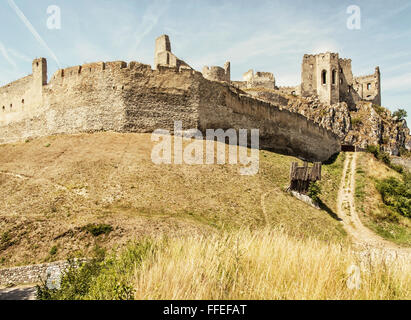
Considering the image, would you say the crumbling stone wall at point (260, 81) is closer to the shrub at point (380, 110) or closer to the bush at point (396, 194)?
the shrub at point (380, 110)

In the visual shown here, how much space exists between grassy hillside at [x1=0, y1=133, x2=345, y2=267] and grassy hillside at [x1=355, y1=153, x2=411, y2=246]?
8.69 ft

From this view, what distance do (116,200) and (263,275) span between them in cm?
1172

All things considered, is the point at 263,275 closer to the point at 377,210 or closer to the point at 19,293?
the point at 19,293

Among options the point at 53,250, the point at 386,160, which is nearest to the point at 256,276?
the point at 53,250

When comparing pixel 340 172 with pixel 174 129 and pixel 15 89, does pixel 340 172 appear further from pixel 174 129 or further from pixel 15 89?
pixel 15 89

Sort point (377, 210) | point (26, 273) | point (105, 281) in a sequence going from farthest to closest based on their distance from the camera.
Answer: point (377, 210) → point (26, 273) → point (105, 281)

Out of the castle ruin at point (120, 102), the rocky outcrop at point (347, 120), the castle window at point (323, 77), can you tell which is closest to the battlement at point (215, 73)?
the rocky outcrop at point (347, 120)

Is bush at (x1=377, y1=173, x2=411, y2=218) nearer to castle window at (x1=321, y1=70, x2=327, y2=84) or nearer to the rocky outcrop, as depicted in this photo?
the rocky outcrop

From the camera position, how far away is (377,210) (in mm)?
23906

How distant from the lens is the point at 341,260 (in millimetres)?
6105
